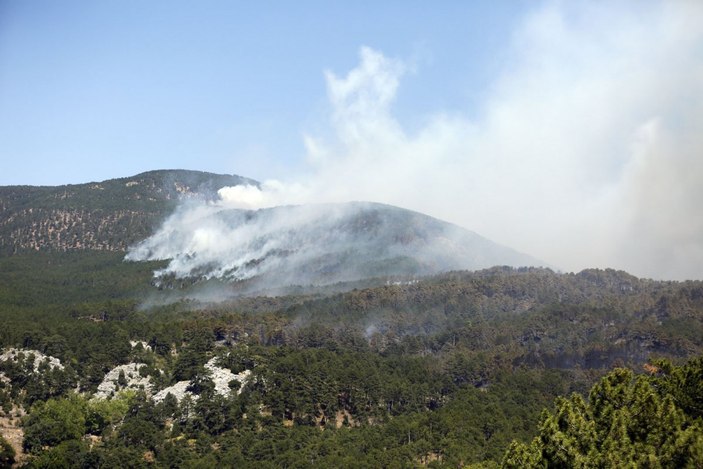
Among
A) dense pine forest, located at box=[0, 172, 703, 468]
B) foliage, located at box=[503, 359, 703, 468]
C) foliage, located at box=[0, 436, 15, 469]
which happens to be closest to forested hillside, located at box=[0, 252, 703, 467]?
foliage, located at box=[503, 359, 703, 468]

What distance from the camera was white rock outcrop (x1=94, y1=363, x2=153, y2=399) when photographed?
116 metres

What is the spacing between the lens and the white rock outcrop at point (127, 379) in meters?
116

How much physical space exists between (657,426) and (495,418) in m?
63.1

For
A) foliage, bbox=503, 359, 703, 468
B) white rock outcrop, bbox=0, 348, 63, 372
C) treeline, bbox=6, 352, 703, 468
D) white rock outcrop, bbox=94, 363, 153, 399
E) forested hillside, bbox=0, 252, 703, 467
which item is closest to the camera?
foliage, bbox=503, 359, 703, 468

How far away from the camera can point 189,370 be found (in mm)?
118688

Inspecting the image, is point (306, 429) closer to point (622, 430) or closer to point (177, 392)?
point (177, 392)

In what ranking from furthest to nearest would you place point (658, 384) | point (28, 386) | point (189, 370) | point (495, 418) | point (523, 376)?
point (523, 376)
point (189, 370)
point (28, 386)
point (495, 418)
point (658, 384)

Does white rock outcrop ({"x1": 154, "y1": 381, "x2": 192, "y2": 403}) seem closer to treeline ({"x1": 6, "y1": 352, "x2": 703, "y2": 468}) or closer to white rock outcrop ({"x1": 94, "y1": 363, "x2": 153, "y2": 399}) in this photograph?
white rock outcrop ({"x1": 94, "y1": 363, "x2": 153, "y2": 399})

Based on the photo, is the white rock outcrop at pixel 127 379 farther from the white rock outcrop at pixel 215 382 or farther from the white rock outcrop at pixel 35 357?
the white rock outcrop at pixel 35 357

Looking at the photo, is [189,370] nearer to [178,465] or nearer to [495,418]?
[178,465]

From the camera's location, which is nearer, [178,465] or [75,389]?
[178,465]

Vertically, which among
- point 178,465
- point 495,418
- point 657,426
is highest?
point 657,426

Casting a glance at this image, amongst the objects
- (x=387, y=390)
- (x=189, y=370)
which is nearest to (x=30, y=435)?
(x=189, y=370)

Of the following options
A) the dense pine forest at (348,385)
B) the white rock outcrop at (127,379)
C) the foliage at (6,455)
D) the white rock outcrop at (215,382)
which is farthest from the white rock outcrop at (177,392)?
the foliage at (6,455)
